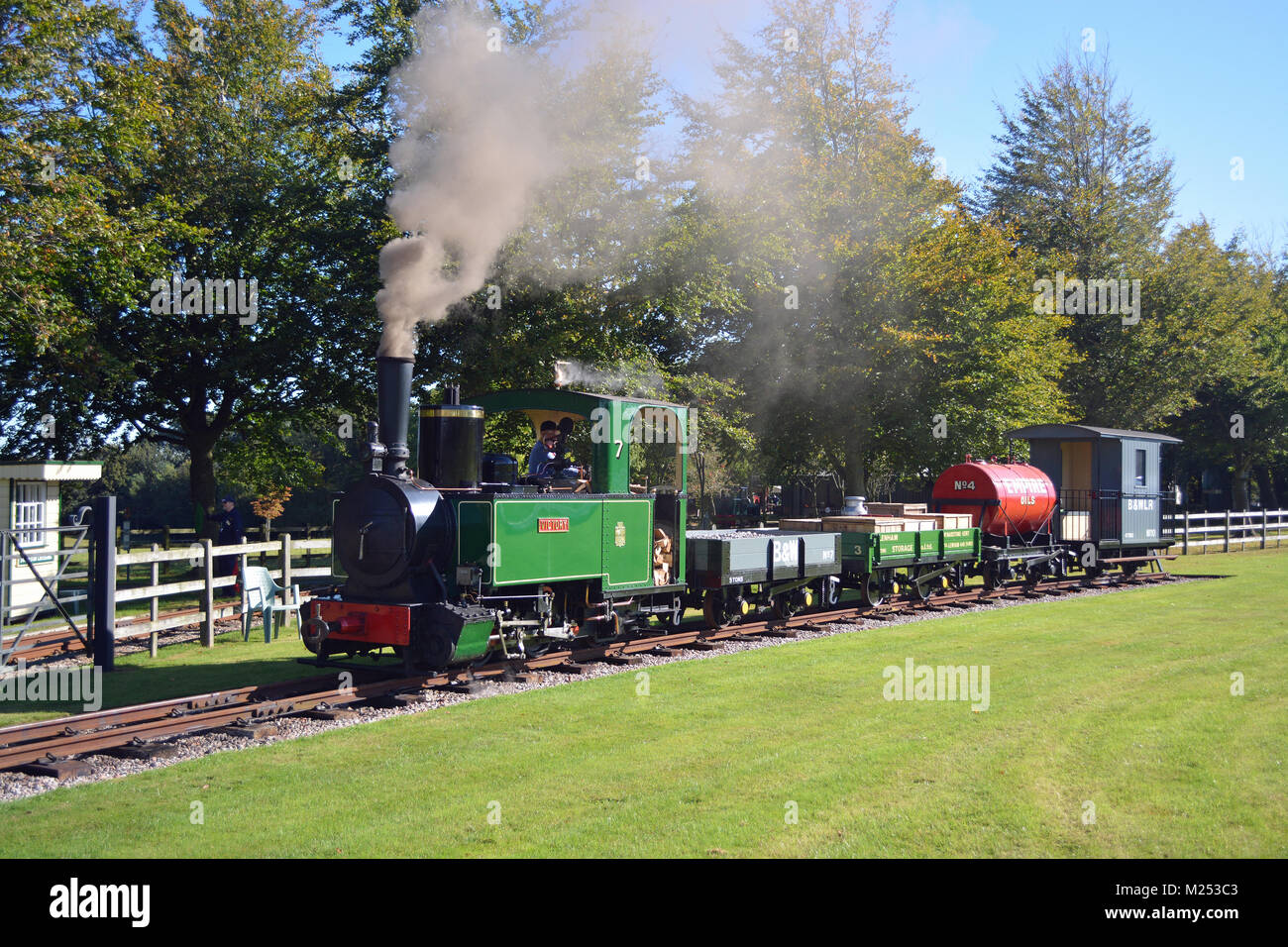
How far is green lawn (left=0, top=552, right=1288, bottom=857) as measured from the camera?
5.74m

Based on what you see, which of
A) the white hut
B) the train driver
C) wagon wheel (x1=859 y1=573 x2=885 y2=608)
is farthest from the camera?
wagon wheel (x1=859 y1=573 x2=885 y2=608)

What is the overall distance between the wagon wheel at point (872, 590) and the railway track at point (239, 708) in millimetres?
3374

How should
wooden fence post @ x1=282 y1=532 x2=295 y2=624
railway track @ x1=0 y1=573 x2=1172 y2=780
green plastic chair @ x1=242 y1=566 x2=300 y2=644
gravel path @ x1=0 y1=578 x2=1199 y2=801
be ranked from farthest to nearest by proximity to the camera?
wooden fence post @ x1=282 y1=532 x2=295 y2=624 → green plastic chair @ x1=242 y1=566 x2=300 y2=644 → railway track @ x1=0 y1=573 x2=1172 y2=780 → gravel path @ x1=0 y1=578 x2=1199 y2=801

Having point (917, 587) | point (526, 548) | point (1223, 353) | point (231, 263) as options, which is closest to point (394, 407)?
point (526, 548)

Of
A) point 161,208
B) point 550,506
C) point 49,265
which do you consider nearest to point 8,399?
point 161,208

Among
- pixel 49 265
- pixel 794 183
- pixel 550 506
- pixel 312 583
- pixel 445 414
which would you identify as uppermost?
pixel 794 183

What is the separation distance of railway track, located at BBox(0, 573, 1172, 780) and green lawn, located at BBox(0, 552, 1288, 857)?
30.1 inches

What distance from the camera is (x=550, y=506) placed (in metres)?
10.6

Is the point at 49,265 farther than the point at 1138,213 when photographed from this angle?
No

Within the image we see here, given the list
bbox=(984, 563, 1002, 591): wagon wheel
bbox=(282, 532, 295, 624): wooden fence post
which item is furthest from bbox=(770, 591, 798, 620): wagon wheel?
bbox=(282, 532, 295, 624): wooden fence post

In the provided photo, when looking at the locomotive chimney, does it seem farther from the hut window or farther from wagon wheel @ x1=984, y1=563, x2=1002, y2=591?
wagon wheel @ x1=984, y1=563, x2=1002, y2=591

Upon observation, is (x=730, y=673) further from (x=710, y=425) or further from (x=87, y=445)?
(x=87, y=445)

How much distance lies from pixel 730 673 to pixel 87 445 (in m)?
20.4

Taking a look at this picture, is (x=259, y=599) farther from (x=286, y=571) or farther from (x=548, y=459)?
(x=548, y=459)
